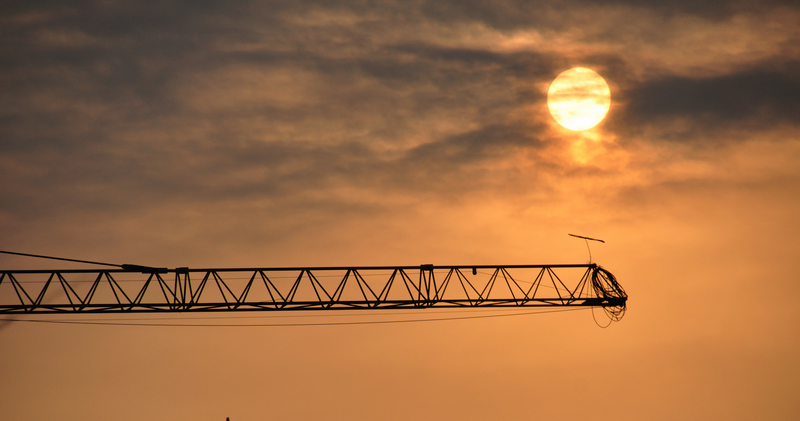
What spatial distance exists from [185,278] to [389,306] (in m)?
10.4

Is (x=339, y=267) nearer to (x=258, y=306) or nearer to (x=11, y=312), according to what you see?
(x=258, y=306)

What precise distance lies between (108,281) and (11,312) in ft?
19.7

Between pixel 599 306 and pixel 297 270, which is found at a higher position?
pixel 297 270

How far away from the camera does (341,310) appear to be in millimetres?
39250

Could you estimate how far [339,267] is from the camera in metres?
39.1

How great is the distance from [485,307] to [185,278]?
1561 cm

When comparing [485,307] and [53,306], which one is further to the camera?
[485,307]

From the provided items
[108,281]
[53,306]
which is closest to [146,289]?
[108,281]

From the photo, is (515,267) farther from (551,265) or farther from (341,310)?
(341,310)

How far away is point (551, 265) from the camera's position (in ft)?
133

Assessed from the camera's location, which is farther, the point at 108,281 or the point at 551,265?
the point at 551,265

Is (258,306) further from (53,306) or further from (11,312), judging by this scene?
(11,312)

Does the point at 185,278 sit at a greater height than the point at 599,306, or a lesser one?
greater

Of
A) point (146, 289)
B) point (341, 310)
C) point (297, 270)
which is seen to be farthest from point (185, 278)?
point (341, 310)
